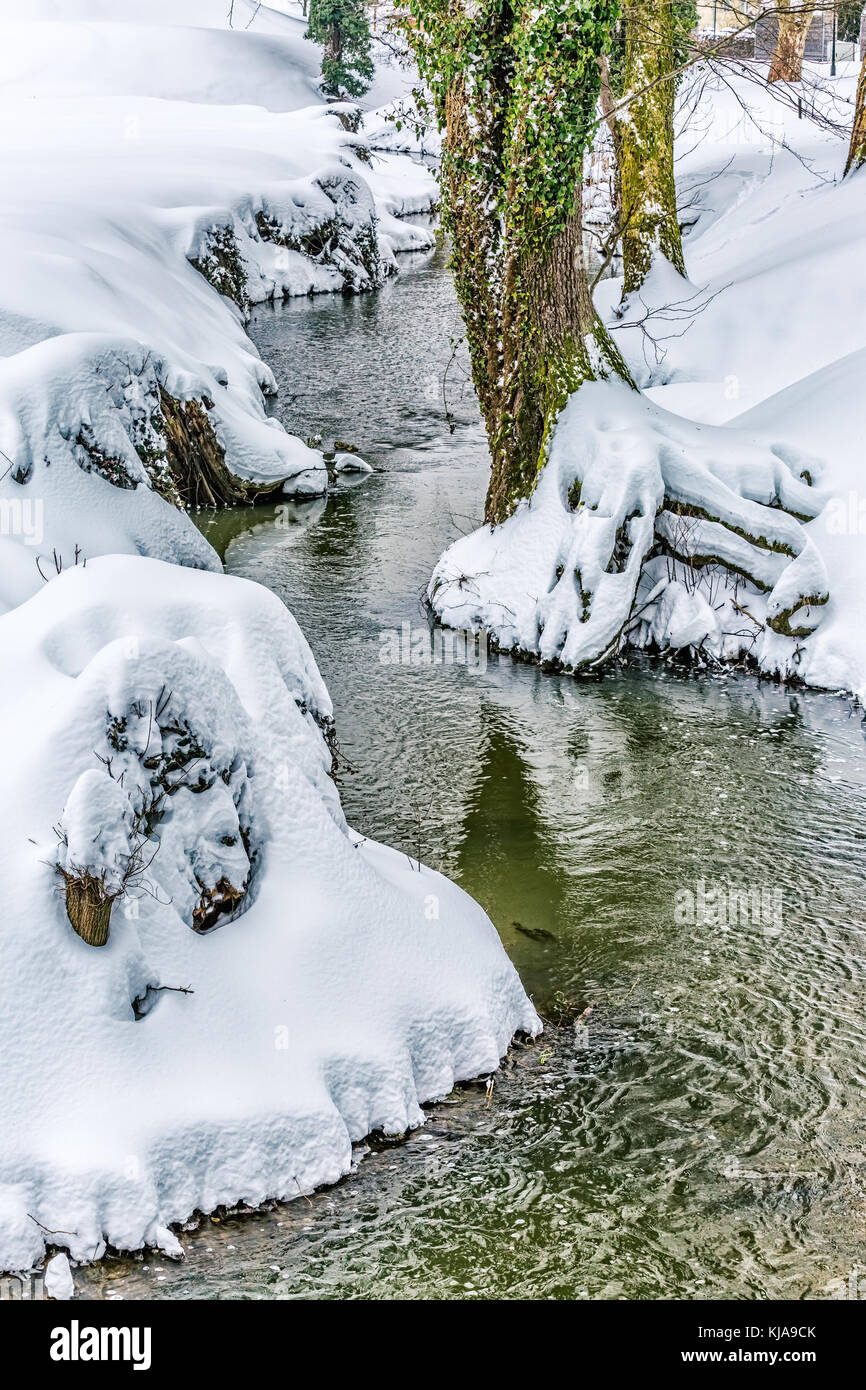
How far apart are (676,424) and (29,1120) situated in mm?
8346

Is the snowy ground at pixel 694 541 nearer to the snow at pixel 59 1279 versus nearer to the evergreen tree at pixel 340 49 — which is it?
the snow at pixel 59 1279

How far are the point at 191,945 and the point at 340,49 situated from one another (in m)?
44.8

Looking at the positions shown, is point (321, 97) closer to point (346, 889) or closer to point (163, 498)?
point (163, 498)

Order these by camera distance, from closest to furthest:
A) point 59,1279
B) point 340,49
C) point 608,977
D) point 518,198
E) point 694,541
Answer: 1. point 59,1279
2. point 608,977
3. point 518,198
4. point 694,541
5. point 340,49

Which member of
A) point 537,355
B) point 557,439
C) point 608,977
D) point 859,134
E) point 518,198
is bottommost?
point 608,977

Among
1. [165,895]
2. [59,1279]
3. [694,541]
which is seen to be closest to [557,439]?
[694,541]

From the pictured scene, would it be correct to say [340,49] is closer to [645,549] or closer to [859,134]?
[859,134]

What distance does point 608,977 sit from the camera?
21.2 ft

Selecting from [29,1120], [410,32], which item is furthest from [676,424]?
[29,1120]

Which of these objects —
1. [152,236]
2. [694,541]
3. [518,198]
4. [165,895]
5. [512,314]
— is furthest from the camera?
[152,236]

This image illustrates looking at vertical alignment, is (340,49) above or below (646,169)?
above

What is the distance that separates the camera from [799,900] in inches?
281

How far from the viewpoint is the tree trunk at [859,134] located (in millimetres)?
15906

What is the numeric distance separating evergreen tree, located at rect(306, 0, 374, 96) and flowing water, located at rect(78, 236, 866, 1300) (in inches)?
1393
